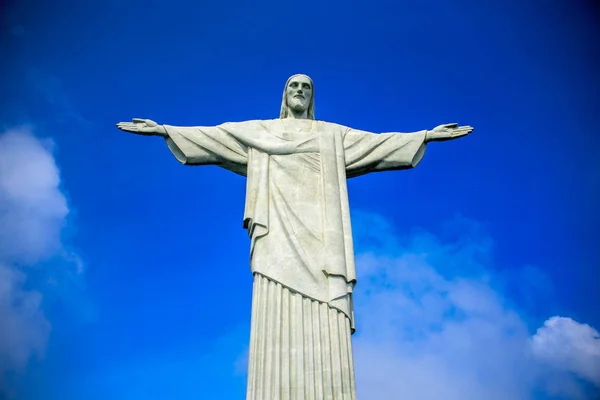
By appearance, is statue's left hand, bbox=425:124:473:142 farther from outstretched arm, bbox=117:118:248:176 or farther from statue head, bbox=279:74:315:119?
outstretched arm, bbox=117:118:248:176

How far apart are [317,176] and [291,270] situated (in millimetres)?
2331

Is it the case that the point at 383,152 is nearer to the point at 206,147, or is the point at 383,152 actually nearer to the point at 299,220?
the point at 299,220

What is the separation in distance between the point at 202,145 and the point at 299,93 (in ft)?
8.39

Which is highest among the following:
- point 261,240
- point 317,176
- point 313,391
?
point 317,176

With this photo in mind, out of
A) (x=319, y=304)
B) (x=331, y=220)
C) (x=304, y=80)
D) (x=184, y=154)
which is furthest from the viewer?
(x=304, y=80)

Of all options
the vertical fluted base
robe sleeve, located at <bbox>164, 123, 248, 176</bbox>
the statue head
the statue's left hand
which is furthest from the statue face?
the vertical fluted base

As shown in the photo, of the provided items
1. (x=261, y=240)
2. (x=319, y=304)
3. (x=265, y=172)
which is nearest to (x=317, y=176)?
(x=265, y=172)

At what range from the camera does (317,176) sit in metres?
12.5

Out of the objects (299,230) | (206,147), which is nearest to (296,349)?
(299,230)

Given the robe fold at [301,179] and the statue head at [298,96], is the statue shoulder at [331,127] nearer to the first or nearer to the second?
the robe fold at [301,179]

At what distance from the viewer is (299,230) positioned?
38.2 feet

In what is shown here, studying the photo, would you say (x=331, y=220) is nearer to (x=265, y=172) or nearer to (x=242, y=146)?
(x=265, y=172)

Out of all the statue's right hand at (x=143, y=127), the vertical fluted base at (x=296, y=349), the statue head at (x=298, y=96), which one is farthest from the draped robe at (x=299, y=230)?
the statue head at (x=298, y=96)

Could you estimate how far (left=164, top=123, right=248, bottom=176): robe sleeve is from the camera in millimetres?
12945
